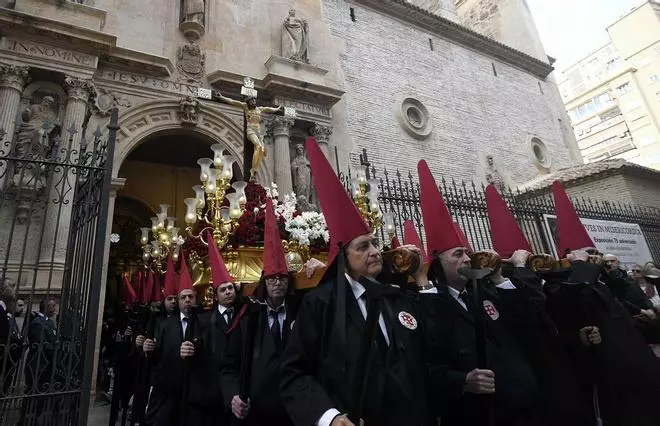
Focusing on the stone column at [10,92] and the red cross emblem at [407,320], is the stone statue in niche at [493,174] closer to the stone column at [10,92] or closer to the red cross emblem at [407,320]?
the stone column at [10,92]

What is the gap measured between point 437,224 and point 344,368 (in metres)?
1.33

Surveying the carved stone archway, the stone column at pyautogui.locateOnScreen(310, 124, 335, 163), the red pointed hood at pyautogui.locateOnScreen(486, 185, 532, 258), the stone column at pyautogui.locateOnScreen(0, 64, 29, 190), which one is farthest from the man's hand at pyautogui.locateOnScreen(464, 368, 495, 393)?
the stone column at pyautogui.locateOnScreen(310, 124, 335, 163)

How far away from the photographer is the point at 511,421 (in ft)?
7.55

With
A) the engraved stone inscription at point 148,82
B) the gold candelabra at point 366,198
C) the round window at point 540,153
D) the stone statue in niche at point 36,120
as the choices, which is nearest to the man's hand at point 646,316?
the gold candelabra at point 366,198

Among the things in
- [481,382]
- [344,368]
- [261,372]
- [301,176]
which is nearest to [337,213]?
[344,368]

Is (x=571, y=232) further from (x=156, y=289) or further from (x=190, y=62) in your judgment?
(x=190, y=62)

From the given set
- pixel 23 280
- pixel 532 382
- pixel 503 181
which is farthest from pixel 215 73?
pixel 503 181

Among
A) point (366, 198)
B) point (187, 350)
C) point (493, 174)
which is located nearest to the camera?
point (187, 350)

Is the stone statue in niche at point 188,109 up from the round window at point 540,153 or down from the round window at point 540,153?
down

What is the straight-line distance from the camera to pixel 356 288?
79.1 inches

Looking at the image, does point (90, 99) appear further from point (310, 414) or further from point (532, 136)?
point (532, 136)

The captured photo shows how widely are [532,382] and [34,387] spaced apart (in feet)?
11.7

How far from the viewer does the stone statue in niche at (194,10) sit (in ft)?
31.4

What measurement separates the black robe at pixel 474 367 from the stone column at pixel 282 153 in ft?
22.7
